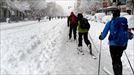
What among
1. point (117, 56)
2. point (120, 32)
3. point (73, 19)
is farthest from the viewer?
point (73, 19)

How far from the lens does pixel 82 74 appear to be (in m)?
9.02

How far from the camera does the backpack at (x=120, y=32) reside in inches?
316

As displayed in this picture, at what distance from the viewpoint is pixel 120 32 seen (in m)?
8.05

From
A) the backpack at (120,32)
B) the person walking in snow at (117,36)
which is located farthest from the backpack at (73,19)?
the backpack at (120,32)

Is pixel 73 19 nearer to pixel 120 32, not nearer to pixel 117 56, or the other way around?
pixel 117 56

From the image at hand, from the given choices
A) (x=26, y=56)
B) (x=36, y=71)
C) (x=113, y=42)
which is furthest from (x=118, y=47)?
(x=26, y=56)

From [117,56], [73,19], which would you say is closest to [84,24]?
[73,19]

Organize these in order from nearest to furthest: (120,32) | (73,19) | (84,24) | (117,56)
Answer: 1. (120,32)
2. (117,56)
3. (84,24)
4. (73,19)

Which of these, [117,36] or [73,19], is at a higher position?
[117,36]

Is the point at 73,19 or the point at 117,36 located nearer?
the point at 117,36

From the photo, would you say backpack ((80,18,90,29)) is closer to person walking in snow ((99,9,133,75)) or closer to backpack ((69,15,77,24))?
backpack ((69,15,77,24))

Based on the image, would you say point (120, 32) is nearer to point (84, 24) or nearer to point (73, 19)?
point (84, 24)

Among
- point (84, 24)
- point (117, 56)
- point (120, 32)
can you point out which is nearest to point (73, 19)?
point (84, 24)

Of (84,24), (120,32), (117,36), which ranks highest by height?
(120,32)
